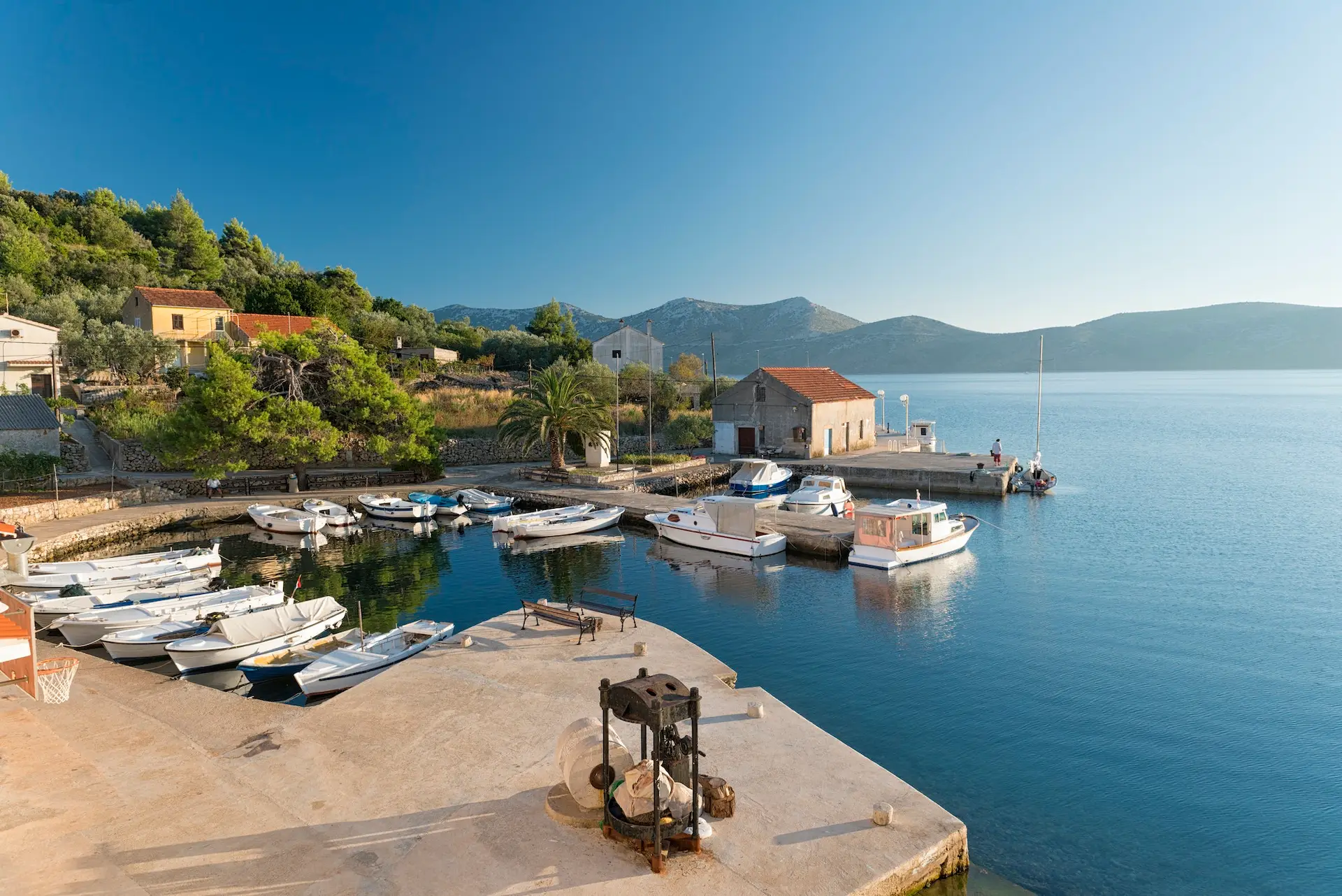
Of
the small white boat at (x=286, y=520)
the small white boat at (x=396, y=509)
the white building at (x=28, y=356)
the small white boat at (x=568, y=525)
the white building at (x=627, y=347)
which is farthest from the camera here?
the white building at (x=627, y=347)

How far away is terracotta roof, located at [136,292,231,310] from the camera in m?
62.6

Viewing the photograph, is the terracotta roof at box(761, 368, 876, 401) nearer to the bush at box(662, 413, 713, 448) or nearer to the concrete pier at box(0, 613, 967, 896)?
the bush at box(662, 413, 713, 448)

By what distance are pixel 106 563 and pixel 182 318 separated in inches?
1857

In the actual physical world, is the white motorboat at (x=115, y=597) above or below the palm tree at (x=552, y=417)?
below

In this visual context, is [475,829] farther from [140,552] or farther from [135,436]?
[135,436]

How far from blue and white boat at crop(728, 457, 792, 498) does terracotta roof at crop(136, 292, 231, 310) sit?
172 feet

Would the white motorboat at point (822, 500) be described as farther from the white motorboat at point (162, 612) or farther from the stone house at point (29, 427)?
the stone house at point (29, 427)

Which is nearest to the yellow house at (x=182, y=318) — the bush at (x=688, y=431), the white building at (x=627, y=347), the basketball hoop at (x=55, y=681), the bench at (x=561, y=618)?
the bush at (x=688, y=431)

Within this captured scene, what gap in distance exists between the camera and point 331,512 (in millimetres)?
36844

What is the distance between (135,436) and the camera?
43.8 m

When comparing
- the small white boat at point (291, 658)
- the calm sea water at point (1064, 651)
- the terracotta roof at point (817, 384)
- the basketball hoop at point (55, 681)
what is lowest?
the calm sea water at point (1064, 651)

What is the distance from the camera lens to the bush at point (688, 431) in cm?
5712

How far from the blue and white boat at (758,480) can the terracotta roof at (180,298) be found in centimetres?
5241

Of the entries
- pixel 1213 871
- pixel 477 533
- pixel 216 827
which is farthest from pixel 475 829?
pixel 477 533
